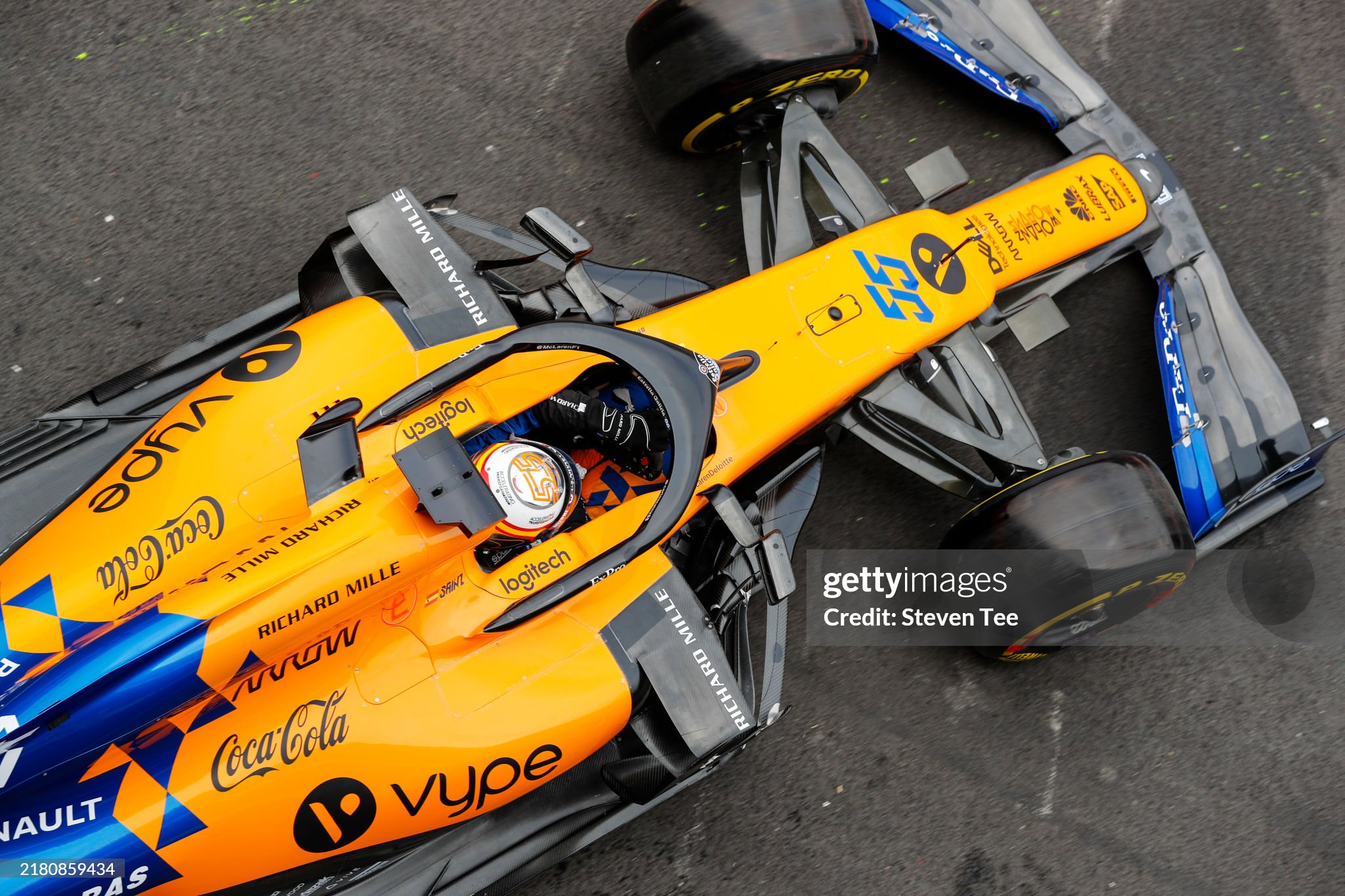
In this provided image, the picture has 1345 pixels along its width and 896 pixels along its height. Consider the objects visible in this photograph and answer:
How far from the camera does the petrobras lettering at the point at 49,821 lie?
7.43 feet

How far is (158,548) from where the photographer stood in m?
2.49

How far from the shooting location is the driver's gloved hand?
2.72 metres

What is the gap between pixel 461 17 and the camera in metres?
3.98

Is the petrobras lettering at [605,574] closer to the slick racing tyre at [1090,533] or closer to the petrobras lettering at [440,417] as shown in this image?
the petrobras lettering at [440,417]

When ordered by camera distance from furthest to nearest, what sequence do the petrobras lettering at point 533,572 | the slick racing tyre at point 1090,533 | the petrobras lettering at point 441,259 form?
the slick racing tyre at point 1090,533 < the petrobras lettering at point 441,259 < the petrobras lettering at point 533,572

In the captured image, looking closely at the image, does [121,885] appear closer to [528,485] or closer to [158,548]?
[158,548]

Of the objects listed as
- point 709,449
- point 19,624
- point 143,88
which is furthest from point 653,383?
point 143,88

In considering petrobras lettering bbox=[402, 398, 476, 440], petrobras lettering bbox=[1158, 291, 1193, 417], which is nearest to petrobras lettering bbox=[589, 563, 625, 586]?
petrobras lettering bbox=[402, 398, 476, 440]

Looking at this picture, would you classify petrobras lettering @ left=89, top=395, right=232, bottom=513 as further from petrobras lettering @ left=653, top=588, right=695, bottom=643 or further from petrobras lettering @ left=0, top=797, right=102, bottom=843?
petrobras lettering @ left=653, top=588, right=695, bottom=643

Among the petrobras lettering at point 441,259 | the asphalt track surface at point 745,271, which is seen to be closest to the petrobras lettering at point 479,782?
the asphalt track surface at point 745,271

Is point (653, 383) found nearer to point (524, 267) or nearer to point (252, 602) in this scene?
point (252, 602)
